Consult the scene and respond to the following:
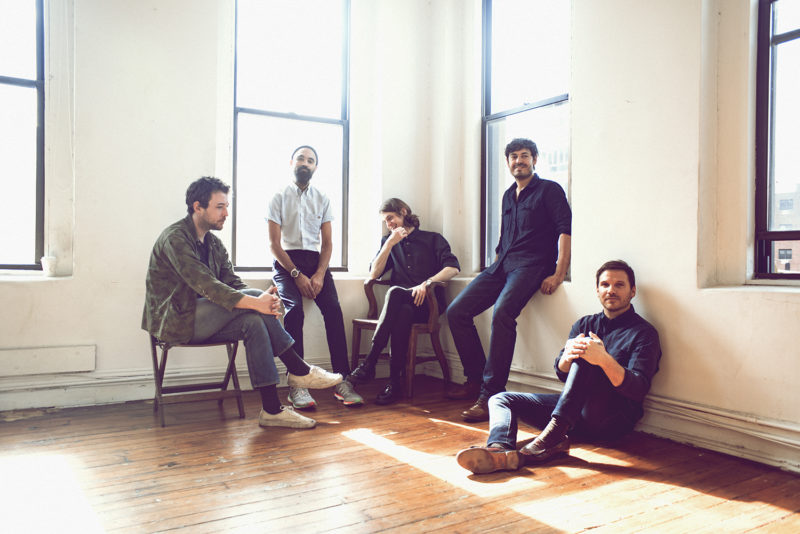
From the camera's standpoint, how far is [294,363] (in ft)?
11.0

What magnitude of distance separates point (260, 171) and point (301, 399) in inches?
74.0

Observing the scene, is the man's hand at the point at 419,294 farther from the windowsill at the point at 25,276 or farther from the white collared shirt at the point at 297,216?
the windowsill at the point at 25,276

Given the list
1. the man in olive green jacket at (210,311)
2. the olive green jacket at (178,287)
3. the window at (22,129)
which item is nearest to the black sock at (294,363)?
the man in olive green jacket at (210,311)

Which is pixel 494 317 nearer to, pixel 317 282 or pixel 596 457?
pixel 596 457

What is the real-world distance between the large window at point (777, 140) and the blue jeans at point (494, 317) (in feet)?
4.13

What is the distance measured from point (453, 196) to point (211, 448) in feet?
9.22

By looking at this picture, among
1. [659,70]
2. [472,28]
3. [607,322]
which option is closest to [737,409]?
[607,322]

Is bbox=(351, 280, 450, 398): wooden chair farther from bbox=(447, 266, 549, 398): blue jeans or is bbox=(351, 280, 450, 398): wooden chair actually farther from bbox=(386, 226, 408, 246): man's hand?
bbox=(386, 226, 408, 246): man's hand

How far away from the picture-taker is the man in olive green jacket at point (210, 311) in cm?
315

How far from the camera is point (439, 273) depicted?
4227 mm

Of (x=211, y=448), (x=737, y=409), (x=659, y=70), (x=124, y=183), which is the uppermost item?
(x=659, y=70)

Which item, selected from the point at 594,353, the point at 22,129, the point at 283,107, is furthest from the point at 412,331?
the point at 22,129

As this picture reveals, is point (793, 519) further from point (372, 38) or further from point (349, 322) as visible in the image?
point (372, 38)

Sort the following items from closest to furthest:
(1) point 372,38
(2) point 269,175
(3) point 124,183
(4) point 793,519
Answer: (4) point 793,519 < (3) point 124,183 < (2) point 269,175 < (1) point 372,38
